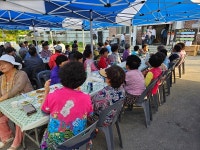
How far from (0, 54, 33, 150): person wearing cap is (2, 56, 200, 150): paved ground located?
0.32m

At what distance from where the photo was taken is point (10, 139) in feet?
8.11

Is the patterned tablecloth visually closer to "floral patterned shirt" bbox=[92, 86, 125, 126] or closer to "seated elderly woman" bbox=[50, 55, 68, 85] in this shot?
"floral patterned shirt" bbox=[92, 86, 125, 126]

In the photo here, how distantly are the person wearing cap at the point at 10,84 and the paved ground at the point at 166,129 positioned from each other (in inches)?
12.5

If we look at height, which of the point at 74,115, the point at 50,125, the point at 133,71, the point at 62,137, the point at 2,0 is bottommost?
the point at 62,137

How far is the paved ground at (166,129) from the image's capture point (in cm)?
238

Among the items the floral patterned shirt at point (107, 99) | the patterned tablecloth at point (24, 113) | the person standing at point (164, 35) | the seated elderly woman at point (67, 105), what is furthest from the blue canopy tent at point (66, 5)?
the person standing at point (164, 35)

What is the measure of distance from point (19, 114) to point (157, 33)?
1595cm

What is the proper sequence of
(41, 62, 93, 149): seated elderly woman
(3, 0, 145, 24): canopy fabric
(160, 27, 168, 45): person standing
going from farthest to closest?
(160, 27, 168, 45): person standing < (3, 0, 145, 24): canopy fabric < (41, 62, 93, 149): seated elderly woman

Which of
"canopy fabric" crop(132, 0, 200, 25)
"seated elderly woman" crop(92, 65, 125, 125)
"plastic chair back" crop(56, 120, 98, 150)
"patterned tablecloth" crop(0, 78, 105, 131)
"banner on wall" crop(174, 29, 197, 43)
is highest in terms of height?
"canopy fabric" crop(132, 0, 200, 25)

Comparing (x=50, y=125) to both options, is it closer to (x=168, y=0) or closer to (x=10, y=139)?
(x=10, y=139)

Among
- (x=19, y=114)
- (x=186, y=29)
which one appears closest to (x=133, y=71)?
(x=19, y=114)

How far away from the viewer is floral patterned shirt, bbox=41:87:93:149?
1397mm

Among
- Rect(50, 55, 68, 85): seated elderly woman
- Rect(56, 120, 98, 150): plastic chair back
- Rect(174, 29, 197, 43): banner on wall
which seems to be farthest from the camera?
Rect(174, 29, 197, 43): banner on wall

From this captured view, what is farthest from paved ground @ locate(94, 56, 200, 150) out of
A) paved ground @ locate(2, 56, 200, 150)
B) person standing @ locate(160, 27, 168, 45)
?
person standing @ locate(160, 27, 168, 45)
